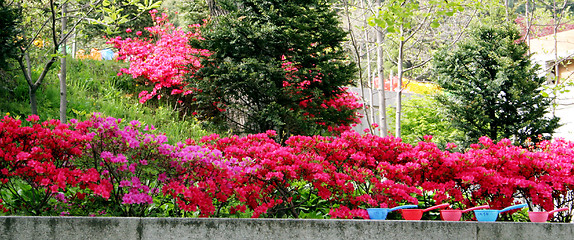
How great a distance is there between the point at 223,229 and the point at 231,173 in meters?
0.57

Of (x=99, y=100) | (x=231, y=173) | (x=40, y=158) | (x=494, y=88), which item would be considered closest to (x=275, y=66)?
(x=99, y=100)

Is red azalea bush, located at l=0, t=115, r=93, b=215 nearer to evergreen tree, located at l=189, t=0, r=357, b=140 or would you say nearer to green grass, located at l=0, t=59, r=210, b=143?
green grass, located at l=0, t=59, r=210, b=143

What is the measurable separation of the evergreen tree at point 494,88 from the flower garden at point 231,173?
145 inches

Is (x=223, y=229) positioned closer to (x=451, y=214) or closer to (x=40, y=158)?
(x=40, y=158)

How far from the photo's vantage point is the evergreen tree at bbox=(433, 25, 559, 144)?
7953 mm

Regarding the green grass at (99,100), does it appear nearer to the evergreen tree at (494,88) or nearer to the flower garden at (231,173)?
the flower garden at (231,173)

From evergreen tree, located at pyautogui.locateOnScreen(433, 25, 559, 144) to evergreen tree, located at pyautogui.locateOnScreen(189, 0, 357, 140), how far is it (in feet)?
6.40

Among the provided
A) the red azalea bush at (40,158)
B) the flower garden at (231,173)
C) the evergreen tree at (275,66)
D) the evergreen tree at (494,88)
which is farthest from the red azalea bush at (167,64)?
the red azalea bush at (40,158)

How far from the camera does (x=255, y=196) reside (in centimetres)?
340

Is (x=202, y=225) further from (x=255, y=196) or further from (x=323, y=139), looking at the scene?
(x=323, y=139)

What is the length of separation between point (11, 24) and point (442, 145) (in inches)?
281

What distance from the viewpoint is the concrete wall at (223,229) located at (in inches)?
106

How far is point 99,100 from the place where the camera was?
845 centimetres

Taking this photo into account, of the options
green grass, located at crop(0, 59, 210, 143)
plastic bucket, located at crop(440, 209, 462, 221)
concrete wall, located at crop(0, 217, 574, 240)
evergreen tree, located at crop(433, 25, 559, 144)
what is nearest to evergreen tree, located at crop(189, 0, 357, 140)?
green grass, located at crop(0, 59, 210, 143)
